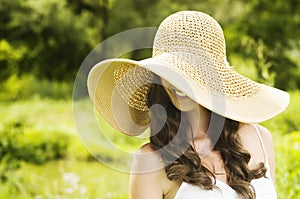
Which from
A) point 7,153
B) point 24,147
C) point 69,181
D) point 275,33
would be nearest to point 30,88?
point 275,33

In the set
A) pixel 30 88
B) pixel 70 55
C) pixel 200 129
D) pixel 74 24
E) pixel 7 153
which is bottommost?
pixel 30 88

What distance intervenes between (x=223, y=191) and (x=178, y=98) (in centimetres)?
28

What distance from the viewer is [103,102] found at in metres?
2.19

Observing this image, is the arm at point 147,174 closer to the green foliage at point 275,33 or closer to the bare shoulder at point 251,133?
the bare shoulder at point 251,133

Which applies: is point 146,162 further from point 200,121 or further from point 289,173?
point 289,173

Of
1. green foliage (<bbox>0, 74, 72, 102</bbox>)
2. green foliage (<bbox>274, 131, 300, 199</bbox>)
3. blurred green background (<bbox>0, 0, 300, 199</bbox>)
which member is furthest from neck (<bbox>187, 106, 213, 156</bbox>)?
green foliage (<bbox>0, 74, 72, 102</bbox>)

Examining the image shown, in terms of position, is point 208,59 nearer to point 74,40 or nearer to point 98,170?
point 98,170

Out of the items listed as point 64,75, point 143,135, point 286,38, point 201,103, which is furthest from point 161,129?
point 64,75

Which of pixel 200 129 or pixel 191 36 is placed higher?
pixel 191 36

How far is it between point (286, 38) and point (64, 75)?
6.66m

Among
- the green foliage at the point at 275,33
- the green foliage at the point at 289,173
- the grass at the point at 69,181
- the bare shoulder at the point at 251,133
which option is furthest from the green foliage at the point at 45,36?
the bare shoulder at the point at 251,133

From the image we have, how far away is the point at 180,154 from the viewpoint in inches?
77.2

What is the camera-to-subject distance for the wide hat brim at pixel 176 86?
1.93 meters

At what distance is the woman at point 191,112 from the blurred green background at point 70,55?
4069 millimetres
